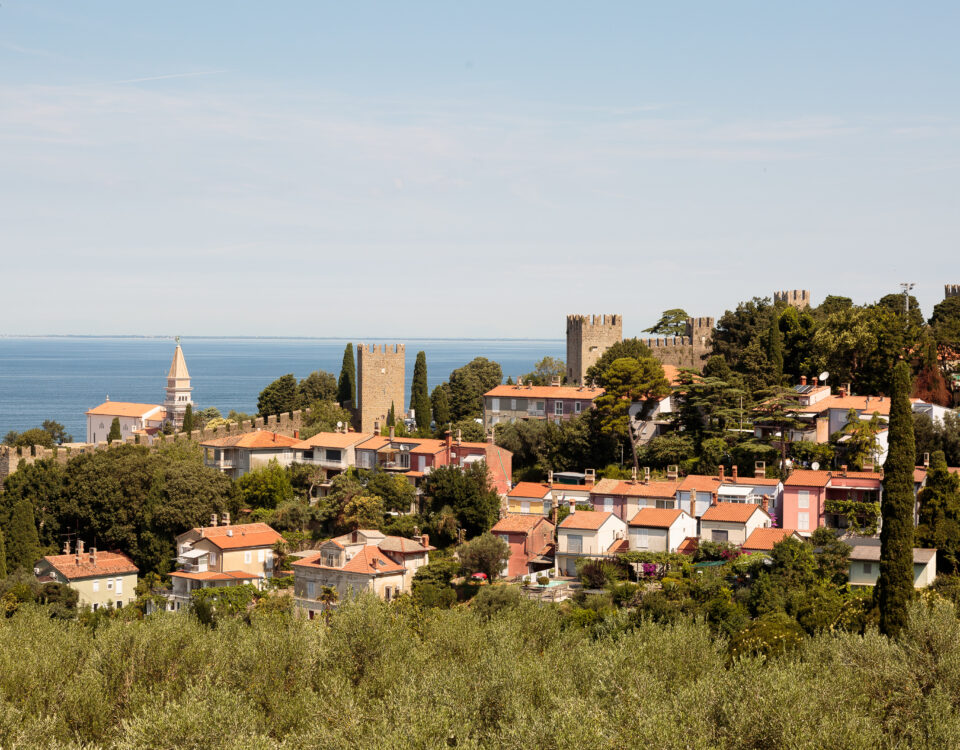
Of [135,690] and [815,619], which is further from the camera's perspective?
[815,619]

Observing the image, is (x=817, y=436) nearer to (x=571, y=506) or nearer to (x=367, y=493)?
(x=571, y=506)

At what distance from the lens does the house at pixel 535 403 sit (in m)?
54.8

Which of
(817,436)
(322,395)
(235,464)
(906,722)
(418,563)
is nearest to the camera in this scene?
(906,722)

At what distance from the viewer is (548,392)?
56.2 metres

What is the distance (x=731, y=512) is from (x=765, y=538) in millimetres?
Result: 2075

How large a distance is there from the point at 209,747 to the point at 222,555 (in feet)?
78.8

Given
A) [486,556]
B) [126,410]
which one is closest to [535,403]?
[486,556]

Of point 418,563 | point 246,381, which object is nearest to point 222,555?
point 418,563

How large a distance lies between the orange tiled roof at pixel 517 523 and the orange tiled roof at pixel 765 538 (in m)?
8.36

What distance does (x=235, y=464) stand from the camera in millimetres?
53500

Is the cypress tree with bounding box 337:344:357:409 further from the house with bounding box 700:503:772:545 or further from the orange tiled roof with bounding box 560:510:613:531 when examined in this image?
the house with bounding box 700:503:772:545

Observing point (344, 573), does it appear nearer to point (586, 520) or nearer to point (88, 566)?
point (586, 520)

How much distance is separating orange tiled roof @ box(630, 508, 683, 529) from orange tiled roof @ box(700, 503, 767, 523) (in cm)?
110

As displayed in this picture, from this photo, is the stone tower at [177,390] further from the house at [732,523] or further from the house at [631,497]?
the house at [732,523]
